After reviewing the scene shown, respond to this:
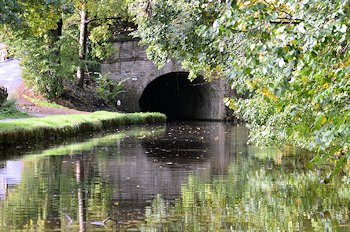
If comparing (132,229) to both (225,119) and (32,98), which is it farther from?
(225,119)

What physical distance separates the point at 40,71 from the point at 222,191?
2316cm

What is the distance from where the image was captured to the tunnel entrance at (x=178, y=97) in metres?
44.4

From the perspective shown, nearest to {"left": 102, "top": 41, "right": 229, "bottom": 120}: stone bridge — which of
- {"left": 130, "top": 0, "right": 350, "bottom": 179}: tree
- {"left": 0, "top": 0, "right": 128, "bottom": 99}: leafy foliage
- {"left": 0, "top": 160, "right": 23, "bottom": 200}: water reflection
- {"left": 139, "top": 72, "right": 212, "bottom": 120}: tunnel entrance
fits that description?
{"left": 139, "top": 72, "right": 212, "bottom": 120}: tunnel entrance

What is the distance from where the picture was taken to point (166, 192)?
1104 cm

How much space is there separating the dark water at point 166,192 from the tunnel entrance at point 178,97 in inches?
1029

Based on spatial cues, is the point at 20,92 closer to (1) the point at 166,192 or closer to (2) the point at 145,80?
(2) the point at 145,80

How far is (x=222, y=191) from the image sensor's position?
440 inches

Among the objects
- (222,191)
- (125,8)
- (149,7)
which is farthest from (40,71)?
(222,191)

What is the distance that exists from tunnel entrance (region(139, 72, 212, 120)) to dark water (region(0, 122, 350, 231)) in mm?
26140

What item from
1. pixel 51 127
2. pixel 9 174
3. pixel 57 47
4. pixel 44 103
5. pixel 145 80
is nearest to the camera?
pixel 9 174

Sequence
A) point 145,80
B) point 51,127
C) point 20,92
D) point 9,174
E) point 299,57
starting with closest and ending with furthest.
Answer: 1. point 299,57
2. point 9,174
3. point 51,127
4. point 20,92
5. point 145,80

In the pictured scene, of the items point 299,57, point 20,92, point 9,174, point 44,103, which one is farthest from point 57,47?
point 299,57

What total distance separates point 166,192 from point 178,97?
3984cm

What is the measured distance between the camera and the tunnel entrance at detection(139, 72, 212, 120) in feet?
146
